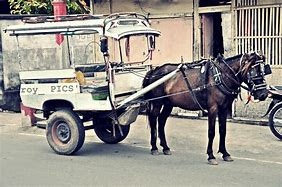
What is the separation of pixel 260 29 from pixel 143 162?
194 inches

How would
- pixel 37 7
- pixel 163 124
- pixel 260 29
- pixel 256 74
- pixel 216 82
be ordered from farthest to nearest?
pixel 37 7 < pixel 260 29 < pixel 163 124 < pixel 216 82 < pixel 256 74

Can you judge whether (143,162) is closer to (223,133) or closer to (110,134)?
(223,133)

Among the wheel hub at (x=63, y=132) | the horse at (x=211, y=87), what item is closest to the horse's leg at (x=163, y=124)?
the horse at (x=211, y=87)

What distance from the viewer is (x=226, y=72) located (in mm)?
8539

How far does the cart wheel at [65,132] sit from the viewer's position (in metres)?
9.26

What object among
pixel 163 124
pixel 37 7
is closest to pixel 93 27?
pixel 163 124

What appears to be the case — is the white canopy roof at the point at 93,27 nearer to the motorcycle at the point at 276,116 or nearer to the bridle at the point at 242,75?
the bridle at the point at 242,75

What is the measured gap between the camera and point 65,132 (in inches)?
375

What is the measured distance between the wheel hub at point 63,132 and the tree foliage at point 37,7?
7.76 meters

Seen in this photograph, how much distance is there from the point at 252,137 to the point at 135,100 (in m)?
2.94

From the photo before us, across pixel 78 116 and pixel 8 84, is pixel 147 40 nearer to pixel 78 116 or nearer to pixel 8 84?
pixel 78 116

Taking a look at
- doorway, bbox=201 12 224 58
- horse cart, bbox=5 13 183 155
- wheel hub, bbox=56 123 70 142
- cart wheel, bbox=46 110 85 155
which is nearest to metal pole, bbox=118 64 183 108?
horse cart, bbox=5 13 183 155

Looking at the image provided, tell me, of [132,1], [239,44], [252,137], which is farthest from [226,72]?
[132,1]

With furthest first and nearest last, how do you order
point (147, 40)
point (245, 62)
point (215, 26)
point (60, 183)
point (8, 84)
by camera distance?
point (8, 84) < point (215, 26) < point (147, 40) < point (245, 62) < point (60, 183)
